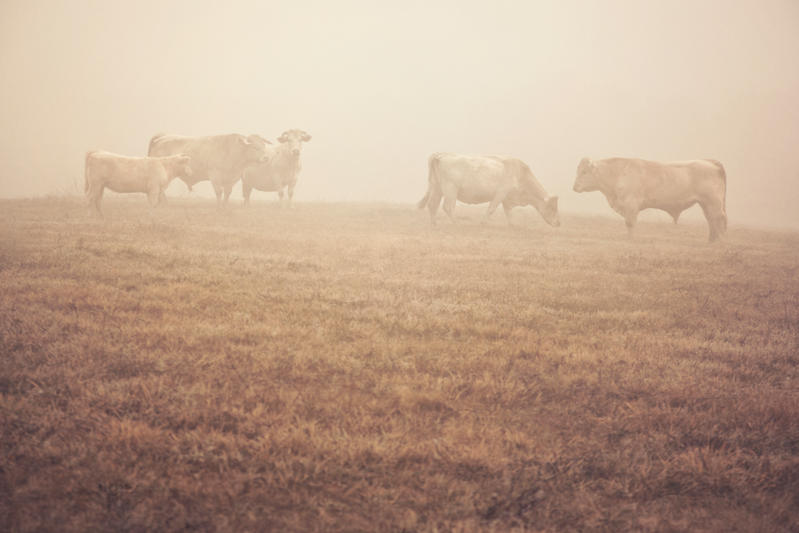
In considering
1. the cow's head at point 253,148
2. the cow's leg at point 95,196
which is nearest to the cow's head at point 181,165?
the cow's leg at point 95,196

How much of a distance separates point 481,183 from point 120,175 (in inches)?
442

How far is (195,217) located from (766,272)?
49.0 feet

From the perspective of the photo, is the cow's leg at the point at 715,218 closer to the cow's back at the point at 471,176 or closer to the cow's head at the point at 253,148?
the cow's back at the point at 471,176

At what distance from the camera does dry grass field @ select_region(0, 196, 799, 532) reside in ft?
9.48

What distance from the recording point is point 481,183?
17.7 m

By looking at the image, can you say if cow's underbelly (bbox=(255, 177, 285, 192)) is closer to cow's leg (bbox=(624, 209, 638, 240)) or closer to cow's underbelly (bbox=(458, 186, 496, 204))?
cow's underbelly (bbox=(458, 186, 496, 204))

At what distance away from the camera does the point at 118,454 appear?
10.4ft

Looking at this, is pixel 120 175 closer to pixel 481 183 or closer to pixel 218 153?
pixel 218 153

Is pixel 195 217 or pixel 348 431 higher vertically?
pixel 195 217

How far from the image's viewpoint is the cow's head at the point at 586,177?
53.0ft

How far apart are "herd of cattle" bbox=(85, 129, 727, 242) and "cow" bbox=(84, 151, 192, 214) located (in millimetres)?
25

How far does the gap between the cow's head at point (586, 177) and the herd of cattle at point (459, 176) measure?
0.03 meters

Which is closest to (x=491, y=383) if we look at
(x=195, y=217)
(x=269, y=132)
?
(x=195, y=217)

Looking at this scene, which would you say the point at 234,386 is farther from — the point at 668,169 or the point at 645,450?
the point at 668,169
